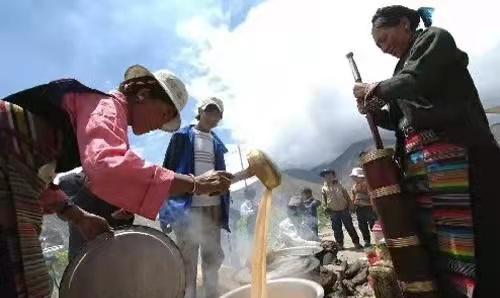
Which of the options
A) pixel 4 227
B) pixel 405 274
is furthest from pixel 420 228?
pixel 4 227

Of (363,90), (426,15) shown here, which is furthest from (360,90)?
(426,15)

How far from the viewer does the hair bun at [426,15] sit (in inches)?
126

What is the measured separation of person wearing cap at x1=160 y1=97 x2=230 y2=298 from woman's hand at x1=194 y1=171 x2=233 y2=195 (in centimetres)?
253

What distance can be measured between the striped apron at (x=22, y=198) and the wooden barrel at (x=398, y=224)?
6.66 feet

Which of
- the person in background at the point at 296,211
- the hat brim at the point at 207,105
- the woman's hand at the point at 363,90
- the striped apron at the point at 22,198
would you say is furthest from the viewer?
the person in background at the point at 296,211

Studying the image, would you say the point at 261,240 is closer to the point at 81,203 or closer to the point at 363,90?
the point at 363,90

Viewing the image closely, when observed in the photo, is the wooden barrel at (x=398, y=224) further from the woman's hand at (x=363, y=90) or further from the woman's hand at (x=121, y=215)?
the woman's hand at (x=121, y=215)

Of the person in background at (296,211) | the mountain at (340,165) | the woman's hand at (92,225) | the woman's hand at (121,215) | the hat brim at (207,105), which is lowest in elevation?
the person in background at (296,211)

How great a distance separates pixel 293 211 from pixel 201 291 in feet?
23.9

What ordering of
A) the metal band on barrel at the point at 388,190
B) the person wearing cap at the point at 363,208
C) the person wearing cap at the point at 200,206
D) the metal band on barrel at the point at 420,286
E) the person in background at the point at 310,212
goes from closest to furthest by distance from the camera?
the metal band on barrel at the point at 420,286 → the metal band on barrel at the point at 388,190 → the person wearing cap at the point at 200,206 → the person wearing cap at the point at 363,208 → the person in background at the point at 310,212

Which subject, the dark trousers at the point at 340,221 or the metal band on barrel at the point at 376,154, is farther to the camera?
the dark trousers at the point at 340,221

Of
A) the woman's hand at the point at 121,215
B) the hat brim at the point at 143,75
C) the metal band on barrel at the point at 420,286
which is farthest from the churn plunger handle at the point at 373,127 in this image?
the woman's hand at the point at 121,215

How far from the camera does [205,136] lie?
5.23 m

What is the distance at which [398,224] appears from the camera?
277cm
